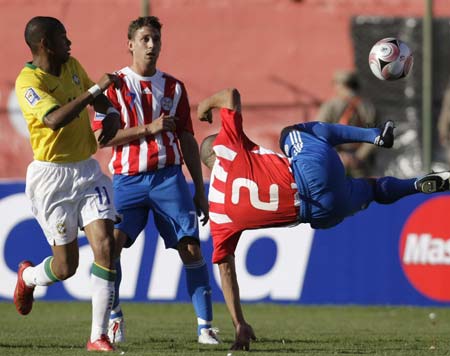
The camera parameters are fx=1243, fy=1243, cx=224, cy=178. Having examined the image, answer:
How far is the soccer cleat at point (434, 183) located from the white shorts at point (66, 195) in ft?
7.78

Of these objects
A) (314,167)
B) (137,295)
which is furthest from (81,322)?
(314,167)

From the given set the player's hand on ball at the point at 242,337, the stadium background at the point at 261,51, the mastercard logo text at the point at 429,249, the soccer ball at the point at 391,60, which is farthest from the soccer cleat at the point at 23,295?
the stadium background at the point at 261,51

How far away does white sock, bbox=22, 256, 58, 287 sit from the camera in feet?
30.5

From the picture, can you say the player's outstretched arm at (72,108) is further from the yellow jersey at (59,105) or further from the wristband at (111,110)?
the wristband at (111,110)

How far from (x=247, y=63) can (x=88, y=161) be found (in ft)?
27.6

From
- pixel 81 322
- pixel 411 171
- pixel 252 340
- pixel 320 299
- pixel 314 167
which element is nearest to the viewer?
pixel 314 167

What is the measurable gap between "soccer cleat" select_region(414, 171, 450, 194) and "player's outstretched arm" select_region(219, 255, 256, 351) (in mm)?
1573

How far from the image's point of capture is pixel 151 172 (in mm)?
9945

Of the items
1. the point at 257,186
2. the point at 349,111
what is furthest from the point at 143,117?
the point at 349,111

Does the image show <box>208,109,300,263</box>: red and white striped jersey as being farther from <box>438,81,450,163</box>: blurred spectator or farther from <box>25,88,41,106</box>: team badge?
<box>438,81,450,163</box>: blurred spectator

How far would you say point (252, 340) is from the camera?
391 inches

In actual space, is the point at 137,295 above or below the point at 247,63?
below

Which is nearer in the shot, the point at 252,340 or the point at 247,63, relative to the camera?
the point at 252,340

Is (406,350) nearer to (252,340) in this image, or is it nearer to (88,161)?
(252,340)
